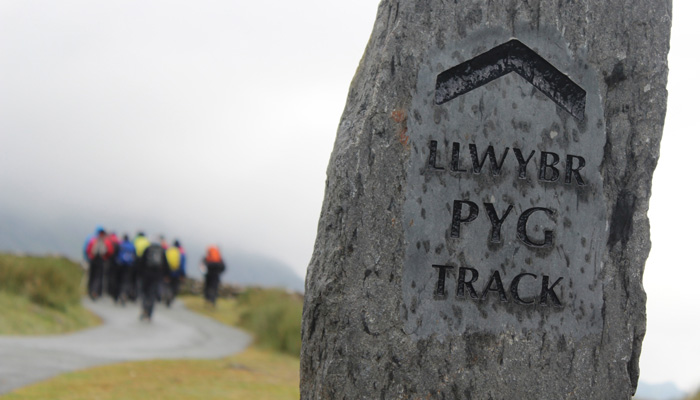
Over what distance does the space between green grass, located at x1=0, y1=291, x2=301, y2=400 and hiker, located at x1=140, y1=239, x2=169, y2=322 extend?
372 cm

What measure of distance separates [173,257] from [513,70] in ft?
41.2

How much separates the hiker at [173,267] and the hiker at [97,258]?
4.22 feet

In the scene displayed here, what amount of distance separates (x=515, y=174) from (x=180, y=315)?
12.1 m

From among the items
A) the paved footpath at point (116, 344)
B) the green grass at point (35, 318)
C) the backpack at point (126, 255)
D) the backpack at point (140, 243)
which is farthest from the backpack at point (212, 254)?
the green grass at point (35, 318)

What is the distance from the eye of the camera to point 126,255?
49.7 ft

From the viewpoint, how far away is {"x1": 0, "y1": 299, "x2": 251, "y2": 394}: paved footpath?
7.56 m

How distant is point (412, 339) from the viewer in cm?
370

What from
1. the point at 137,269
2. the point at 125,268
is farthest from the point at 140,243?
the point at 125,268

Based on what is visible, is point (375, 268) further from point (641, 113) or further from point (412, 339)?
point (641, 113)

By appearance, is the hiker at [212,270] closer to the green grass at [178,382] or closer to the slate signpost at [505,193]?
the green grass at [178,382]

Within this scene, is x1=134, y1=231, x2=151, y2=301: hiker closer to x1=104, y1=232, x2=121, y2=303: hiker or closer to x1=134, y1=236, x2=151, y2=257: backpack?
Result: x1=134, y1=236, x2=151, y2=257: backpack

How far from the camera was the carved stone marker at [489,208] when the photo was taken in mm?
3691

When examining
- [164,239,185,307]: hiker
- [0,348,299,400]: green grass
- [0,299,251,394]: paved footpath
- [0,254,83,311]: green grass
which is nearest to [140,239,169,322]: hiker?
[0,299,251,394]: paved footpath

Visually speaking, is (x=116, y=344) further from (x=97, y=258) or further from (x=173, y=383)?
Result: (x=97, y=258)
